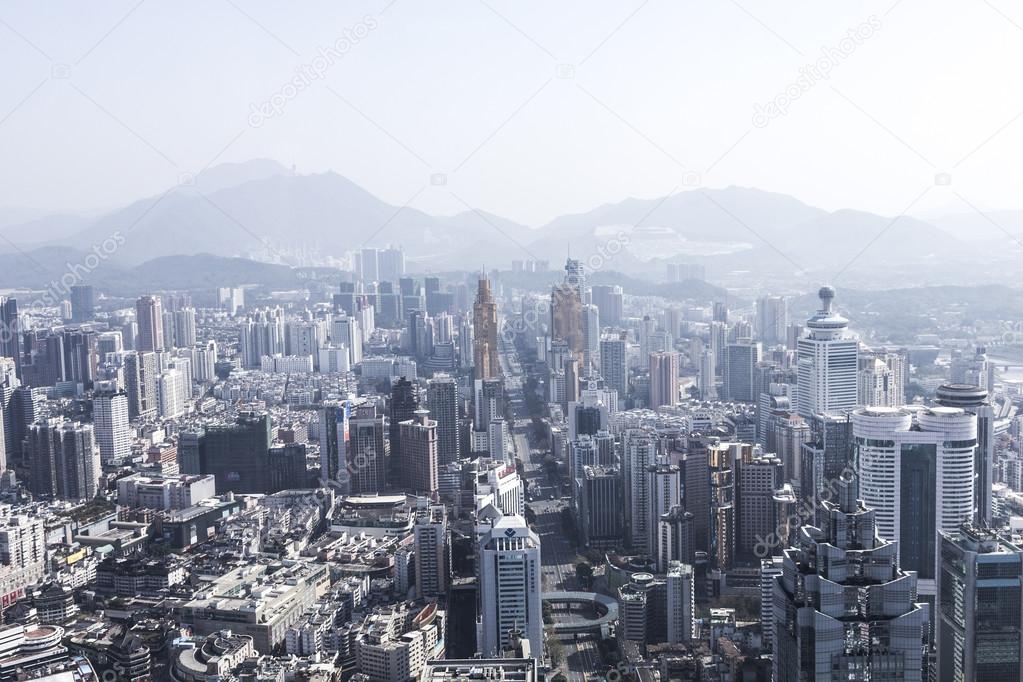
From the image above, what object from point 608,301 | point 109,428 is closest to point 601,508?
point 109,428

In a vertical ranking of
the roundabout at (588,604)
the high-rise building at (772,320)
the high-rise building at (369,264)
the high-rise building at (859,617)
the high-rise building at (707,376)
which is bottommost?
the roundabout at (588,604)

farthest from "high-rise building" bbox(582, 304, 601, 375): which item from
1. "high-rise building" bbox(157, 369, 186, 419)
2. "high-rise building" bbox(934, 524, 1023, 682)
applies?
"high-rise building" bbox(934, 524, 1023, 682)

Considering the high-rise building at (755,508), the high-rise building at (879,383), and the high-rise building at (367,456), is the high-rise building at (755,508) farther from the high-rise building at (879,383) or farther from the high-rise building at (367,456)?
the high-rise building at (367,456)

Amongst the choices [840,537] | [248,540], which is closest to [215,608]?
[248,540]

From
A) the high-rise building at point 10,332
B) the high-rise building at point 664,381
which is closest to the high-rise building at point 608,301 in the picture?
the high-rise building at point 664,381

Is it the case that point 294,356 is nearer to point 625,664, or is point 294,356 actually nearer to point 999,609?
point 625,664
